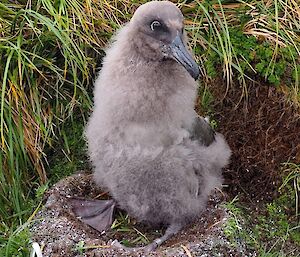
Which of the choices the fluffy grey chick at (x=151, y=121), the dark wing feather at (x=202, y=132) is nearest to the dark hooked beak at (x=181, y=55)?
the fluffy grey chick at (x=151, y=121)

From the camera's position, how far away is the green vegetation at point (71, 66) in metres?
3.76

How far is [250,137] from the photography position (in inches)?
159

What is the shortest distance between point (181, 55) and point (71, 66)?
0.94 metres

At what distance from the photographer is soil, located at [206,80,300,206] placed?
3965 mm

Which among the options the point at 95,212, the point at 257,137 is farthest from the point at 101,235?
the point at 257,137

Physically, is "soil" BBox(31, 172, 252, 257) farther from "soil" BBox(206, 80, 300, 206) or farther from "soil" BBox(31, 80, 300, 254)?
"soil" BBox(206, 80, 300, 206)

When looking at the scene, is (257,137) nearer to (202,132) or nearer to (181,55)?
(202,132)

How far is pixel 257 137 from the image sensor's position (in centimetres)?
402

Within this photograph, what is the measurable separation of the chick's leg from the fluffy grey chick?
0.18m

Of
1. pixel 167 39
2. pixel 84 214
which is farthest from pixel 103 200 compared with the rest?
pixel 167 39

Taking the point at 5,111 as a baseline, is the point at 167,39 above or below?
above

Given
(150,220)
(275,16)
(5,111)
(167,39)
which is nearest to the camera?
(167,39)

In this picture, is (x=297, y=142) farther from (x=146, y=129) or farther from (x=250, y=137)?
(x=146, y=129)

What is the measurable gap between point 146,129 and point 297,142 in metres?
1.06
